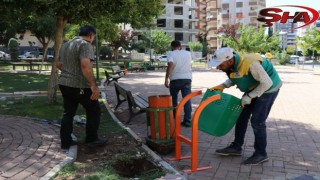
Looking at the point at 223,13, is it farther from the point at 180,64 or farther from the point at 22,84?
the point at 180,64

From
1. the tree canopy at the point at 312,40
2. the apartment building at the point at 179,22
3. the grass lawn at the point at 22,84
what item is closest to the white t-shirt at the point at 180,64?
the grass lawn at the point at 22,84

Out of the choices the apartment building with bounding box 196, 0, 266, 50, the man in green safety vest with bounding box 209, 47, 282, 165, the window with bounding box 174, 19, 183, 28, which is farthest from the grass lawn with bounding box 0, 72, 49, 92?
the apartment building with bounding box 196, 0, 266, 50

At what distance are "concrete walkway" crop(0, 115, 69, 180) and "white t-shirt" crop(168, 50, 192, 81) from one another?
96.2 inches

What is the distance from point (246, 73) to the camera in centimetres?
454

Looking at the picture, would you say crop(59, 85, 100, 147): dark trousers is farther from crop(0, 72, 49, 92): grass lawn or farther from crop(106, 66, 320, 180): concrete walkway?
crop(0, 72, 49, 92): grass lawn

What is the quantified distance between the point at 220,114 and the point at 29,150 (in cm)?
265

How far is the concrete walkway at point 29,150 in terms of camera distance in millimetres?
4320

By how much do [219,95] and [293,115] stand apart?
5.03 metres

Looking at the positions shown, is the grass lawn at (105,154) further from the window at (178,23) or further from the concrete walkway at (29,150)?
the window at (178,23)

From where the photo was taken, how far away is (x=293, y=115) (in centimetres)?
898

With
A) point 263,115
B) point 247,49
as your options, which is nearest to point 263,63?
point 263,115

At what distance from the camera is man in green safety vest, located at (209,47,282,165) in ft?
14.7

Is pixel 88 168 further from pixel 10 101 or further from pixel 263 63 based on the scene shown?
pixel 10 101

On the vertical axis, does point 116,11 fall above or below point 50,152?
above
